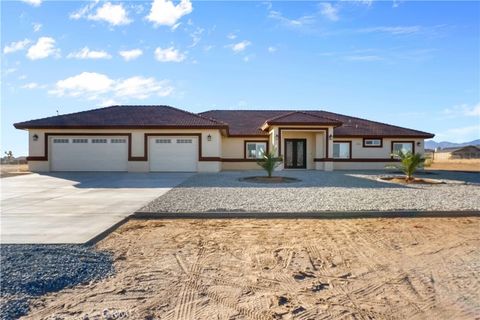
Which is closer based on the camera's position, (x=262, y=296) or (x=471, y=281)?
(x=262, y=296)

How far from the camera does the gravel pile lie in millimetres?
4168

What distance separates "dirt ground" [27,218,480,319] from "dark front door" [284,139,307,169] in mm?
20557

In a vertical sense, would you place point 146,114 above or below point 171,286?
above

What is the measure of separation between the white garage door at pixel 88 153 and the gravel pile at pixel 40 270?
1935 cm

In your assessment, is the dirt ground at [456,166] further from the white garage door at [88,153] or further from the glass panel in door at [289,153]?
the white garage door at [88,153]

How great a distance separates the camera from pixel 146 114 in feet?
88.8

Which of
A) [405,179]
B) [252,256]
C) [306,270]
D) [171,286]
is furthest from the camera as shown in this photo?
[405,179]

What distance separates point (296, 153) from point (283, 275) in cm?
2392

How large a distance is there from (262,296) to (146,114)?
24565mm

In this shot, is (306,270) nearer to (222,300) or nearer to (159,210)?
(222,300)

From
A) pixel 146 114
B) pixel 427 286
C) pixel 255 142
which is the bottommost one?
pixel 427 286

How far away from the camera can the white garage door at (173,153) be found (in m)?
24.6

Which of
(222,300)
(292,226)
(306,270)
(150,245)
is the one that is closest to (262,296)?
(222,300)

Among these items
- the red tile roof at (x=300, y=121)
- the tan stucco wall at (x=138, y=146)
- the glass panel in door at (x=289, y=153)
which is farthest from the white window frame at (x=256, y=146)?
the tan stucco wall at (x=138, y=146)
